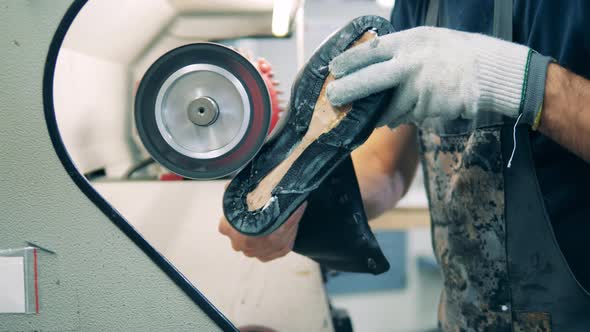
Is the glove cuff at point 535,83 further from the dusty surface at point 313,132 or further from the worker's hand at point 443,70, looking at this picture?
the dusty surface at point 313,132

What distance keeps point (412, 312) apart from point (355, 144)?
3035 millimetres

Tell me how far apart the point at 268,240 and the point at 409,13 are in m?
0.71

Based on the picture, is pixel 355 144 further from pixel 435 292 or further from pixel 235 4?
pixel 435 292

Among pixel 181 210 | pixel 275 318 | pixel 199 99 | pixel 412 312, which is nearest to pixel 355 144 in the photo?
pixel 199 99

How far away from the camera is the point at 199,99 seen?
0.72 m

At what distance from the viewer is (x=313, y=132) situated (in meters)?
0.72

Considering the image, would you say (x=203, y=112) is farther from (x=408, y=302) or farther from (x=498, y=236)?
(x=408, y=302)

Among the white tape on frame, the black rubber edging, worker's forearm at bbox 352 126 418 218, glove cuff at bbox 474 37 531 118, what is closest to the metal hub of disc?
the black rubber edging

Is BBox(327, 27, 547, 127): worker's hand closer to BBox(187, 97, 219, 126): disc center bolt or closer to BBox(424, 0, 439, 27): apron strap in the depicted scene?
BBox(187, 97, 219, 126): disc center bolt

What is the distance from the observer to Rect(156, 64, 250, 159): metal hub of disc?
71 centimetres

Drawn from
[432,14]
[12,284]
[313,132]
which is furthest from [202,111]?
[432,14]

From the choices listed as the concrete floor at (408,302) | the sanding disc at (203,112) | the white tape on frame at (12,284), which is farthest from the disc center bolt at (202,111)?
the concrete floor at (408,302)

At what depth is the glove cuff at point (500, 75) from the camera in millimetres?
753

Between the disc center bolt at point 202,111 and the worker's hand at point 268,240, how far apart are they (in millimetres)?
332
